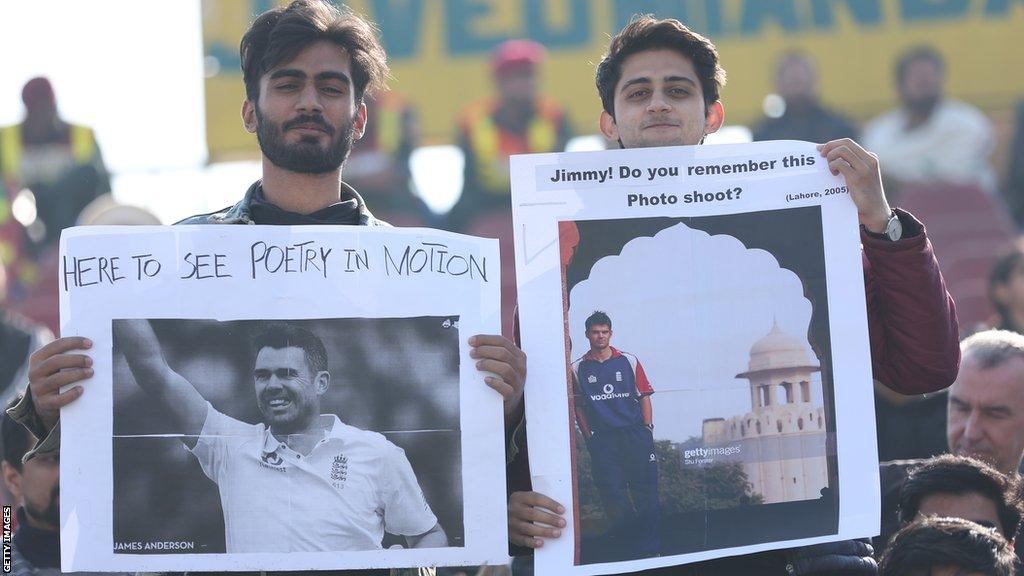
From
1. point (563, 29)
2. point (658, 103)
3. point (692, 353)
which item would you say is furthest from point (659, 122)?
point (563, 29)

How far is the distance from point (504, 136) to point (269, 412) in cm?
746

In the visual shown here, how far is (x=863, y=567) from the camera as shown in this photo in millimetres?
3316

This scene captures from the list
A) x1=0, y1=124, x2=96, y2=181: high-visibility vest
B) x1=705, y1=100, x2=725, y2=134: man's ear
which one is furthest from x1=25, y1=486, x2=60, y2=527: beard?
x1=0, y1=124, x2=96, y2=181: high-visibility vest

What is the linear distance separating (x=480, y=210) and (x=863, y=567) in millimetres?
7254

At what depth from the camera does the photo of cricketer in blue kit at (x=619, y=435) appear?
3223 millimetres

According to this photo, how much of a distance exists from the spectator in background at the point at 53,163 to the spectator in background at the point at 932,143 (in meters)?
5.49

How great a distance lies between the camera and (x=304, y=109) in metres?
3.47

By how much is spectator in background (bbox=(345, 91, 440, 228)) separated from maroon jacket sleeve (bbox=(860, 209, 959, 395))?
7.09 m

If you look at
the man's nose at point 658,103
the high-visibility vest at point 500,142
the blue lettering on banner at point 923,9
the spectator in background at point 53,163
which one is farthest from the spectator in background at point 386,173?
the man's nose at point 658,103

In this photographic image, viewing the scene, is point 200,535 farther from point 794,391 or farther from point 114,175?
point 114,175

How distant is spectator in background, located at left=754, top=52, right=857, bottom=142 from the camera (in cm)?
1058

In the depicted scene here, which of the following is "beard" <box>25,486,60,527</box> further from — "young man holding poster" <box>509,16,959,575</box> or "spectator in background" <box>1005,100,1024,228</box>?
"spectator in background" <box>1005,100,1024,228</box>

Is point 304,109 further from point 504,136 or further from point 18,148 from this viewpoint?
point 18,148

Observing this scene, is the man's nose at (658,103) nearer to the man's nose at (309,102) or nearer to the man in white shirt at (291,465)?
the man's nose at (309,102)
